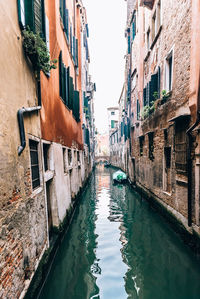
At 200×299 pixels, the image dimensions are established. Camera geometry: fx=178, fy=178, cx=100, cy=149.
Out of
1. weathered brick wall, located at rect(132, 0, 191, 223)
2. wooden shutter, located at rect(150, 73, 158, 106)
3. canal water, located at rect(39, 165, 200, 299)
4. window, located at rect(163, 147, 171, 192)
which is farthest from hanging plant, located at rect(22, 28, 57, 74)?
wooden shutter, located at rect(150, 73, 158, 106)

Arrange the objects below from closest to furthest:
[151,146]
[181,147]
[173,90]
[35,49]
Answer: [35,49] → [181,147] → [173,90] → [151,146]

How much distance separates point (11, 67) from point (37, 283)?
322 centimetres

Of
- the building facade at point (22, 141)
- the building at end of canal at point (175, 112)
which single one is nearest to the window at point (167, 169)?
the building at end of canal at point (175, 112)

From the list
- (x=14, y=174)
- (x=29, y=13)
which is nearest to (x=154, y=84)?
(x=29, y=13)

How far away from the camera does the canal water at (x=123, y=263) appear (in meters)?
3.02

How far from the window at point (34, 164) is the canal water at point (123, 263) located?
1792 millimetres

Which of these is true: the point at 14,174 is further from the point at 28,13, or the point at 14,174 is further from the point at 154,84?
the point at 154,84

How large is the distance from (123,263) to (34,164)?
2800 mm

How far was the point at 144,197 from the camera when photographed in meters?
8.59

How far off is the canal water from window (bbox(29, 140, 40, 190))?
1.79m

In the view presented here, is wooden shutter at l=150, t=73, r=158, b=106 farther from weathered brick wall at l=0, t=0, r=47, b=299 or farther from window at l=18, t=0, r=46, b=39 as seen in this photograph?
weathered brick wall at l=0, t=0, r=47, b=299

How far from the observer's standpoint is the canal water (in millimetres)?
3016

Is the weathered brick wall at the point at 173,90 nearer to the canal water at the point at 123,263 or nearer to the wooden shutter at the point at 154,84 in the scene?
the wooden shutter at the point at 154,84

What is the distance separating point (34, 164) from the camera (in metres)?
3.29
